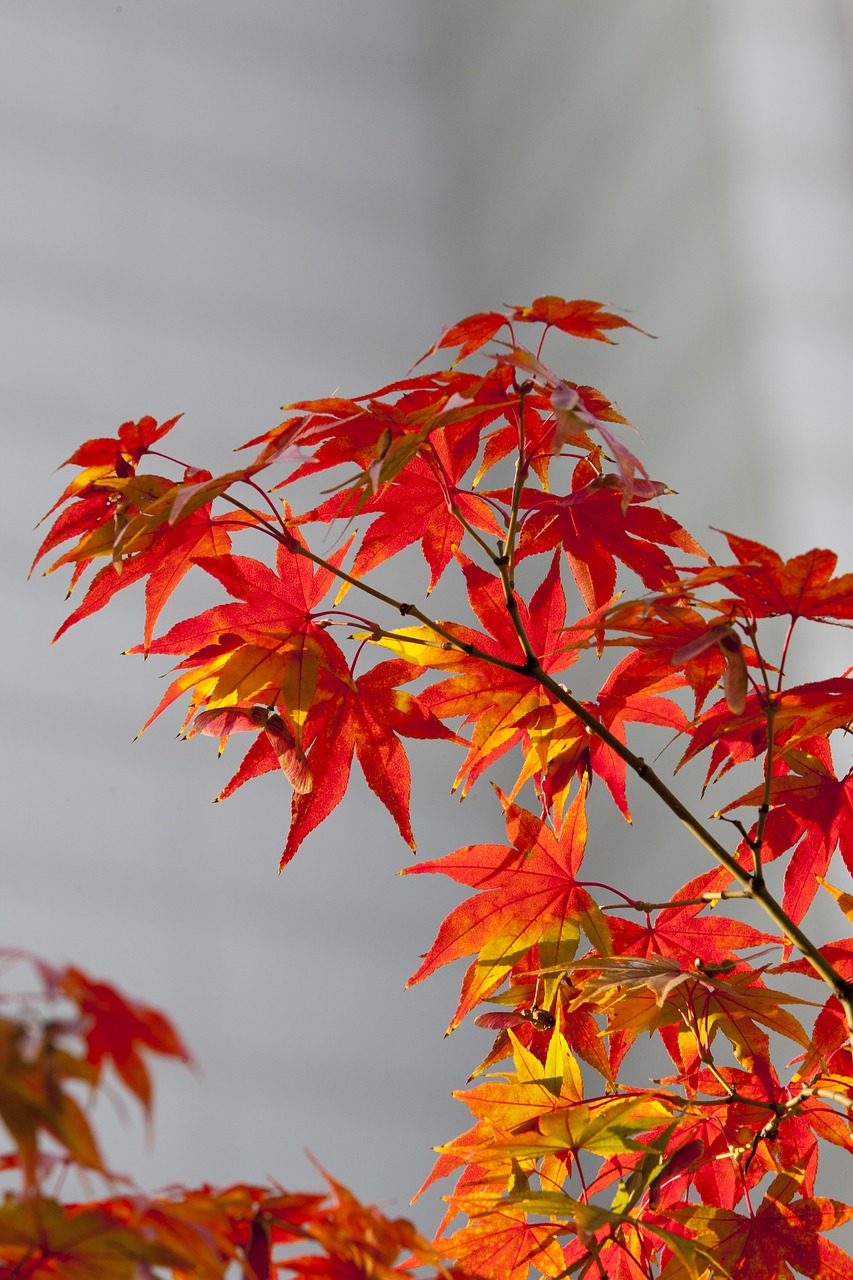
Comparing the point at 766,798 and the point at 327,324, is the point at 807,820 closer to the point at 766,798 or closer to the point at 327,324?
the point at 766,798

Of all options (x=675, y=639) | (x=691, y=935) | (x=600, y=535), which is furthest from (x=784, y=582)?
(x=691, y=935)

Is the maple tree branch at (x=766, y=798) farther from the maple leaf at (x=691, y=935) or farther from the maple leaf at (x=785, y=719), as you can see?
the maple leaf at (x=691, y=935)

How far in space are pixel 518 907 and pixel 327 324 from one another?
1616mm

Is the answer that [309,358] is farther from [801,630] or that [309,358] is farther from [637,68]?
[801,630]

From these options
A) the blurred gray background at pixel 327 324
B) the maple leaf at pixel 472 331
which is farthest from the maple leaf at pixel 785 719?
the blurred gray background at pixel 327 324

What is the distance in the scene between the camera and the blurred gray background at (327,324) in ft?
5.63

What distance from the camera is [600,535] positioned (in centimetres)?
72

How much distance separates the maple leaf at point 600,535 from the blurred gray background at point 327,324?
0.98 m

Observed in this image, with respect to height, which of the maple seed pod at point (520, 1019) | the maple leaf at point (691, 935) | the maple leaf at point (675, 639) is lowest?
the maple seed pod at point (520, 1019)

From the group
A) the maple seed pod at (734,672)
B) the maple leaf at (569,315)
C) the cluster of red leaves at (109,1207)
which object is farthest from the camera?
the maple leaf at (569,315)

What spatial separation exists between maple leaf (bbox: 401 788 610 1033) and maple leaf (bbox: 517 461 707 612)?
125 millimetres

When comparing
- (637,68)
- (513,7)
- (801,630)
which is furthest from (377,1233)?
(513,7)

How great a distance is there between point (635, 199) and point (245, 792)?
1043 mm

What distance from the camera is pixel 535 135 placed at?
219 cm
